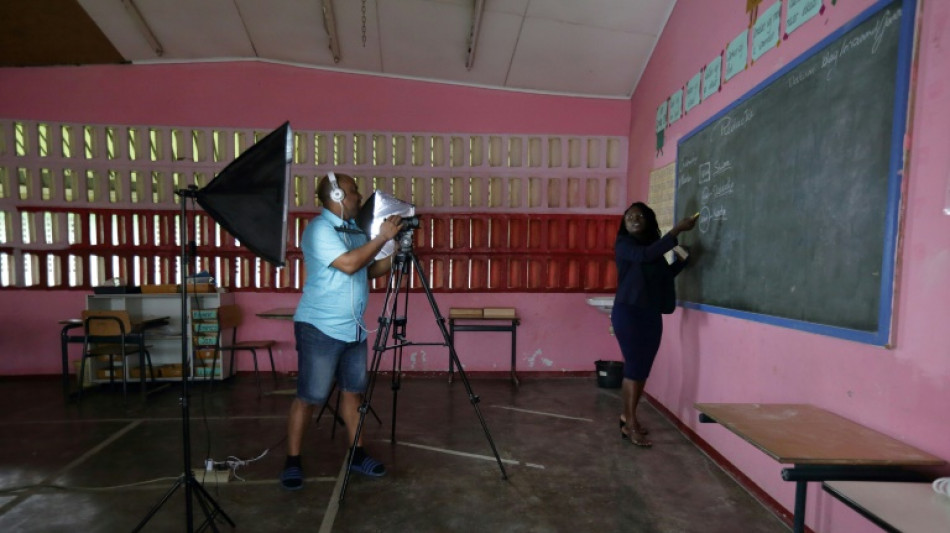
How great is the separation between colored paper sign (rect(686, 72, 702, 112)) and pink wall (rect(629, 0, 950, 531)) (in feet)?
0.23

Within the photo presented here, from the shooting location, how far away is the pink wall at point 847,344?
1.49m

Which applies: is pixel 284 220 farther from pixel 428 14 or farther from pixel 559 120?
pixel 559 120

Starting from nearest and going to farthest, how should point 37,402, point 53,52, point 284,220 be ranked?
point 284,220
point 37,402
point 53,52

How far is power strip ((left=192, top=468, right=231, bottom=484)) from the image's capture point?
2.56 metres

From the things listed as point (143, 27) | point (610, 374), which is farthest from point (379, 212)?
point (143, 27)

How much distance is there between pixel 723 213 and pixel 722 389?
1.07m

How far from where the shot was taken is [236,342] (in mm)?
4863

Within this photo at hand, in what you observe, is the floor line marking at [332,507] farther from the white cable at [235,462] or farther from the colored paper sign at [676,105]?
the colored paper sign at [676,105]

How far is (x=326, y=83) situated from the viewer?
196 inches

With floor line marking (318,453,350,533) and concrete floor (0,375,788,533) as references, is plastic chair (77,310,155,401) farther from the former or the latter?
floor line marking (318,453,350,533)

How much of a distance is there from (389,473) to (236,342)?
9.73 ft

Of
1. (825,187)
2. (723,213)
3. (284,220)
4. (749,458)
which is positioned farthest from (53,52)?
(749,458)

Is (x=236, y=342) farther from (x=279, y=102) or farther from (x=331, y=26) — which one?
(x=331, y=26)

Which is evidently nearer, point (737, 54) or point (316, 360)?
point (316, 360)
